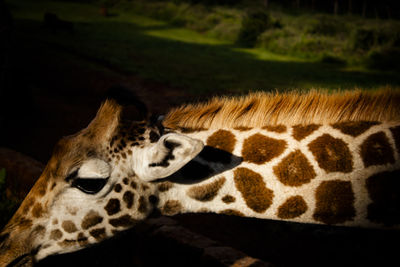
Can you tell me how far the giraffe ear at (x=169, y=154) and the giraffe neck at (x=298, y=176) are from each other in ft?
0.81

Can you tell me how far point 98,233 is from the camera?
230 centimetres

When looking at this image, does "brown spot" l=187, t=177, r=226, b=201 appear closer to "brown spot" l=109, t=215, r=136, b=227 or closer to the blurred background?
"brown spot" l=109, t=215, r=136, b=227

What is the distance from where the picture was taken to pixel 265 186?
7.15ft

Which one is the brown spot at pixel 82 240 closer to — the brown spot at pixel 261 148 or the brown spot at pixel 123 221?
the brown spot at pixel 123 221

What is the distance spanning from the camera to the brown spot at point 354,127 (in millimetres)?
2139

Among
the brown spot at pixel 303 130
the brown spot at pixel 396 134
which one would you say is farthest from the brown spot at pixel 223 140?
the brown spot at pixel 396 134

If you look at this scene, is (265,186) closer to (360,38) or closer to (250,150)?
(250,150)

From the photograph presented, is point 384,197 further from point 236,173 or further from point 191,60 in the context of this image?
point 191,60

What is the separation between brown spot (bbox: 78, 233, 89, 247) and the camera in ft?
7.50

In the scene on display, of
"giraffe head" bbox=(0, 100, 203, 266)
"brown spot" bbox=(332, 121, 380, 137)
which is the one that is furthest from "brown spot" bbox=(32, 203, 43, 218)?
"brown spot" bbox=(332, 121, 380, 137)

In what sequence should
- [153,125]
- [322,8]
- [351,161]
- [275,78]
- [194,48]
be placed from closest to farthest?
1. [351,161]
2. [153,125]
3. [275,78]
4. [194,48]
5. [322,8]

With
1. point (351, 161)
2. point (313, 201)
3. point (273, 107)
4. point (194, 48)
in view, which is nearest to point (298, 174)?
point (313, 201)

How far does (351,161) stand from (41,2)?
36748 mm

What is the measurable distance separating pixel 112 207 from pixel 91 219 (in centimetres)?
18
